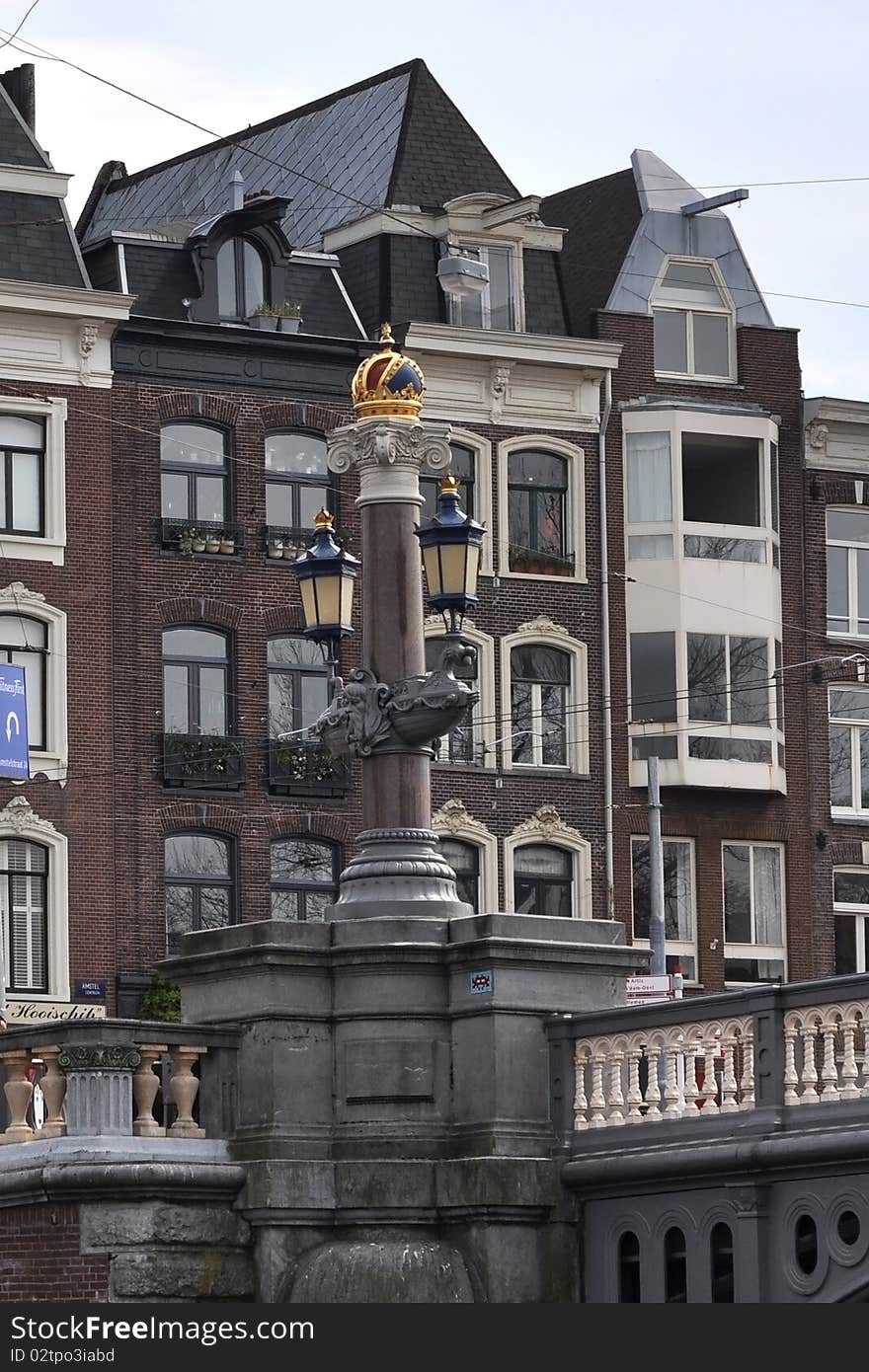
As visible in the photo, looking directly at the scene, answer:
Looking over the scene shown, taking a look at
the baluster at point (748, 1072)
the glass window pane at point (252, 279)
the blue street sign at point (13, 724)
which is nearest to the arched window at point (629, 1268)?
the baluster at point (748, 1072)

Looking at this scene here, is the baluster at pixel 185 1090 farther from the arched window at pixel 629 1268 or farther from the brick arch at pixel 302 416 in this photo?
the brick arch at pixel 302 416

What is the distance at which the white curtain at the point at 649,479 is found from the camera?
55.9 metres

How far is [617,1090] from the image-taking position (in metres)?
23.2

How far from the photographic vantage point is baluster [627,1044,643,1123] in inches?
906

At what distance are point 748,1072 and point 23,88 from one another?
37.0 metres

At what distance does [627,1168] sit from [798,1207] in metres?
1.58

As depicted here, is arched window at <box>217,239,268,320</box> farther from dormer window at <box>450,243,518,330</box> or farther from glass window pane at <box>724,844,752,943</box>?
glass window pane at <box>724,844,752,943</box>

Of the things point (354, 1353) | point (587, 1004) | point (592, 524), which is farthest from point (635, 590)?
point (354, 1353)

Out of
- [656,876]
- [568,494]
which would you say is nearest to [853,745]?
[656,876]

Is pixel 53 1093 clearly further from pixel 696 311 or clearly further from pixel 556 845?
pixel 696 311

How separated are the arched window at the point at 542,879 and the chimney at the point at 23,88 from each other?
1367 cm

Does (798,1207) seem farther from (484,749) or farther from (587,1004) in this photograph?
(484,749)

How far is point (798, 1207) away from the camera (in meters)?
21.5

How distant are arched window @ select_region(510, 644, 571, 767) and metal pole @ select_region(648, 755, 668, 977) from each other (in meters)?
1.60
